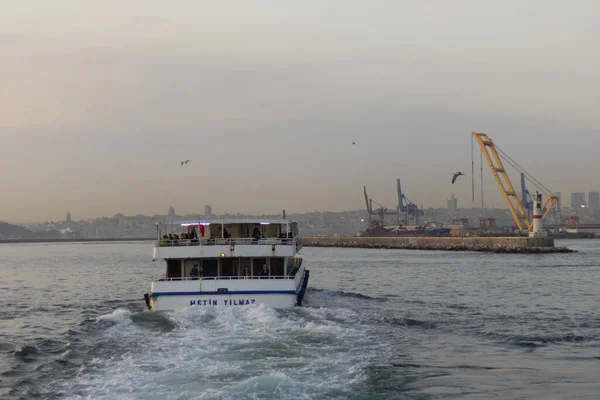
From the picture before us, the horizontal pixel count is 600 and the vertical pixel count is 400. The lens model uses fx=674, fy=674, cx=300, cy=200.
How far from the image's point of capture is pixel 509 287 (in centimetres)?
4681

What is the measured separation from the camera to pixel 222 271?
29609 mm

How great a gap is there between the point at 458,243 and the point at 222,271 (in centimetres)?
11444

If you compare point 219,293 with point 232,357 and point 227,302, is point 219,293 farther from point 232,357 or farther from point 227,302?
point 232,357

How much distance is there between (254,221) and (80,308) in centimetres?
1243

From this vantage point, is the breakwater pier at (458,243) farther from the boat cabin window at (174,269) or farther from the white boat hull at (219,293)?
the white boat hull at (219,293)

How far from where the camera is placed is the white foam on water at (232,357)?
53.7 ft

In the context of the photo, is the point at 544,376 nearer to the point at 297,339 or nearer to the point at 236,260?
the point at 297,339

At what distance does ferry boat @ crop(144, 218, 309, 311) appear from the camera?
27.6 meters

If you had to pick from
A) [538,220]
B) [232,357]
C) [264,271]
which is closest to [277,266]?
[264,271]

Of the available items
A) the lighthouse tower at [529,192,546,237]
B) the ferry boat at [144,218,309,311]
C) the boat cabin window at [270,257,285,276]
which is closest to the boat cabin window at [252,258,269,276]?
the ferry boat at [144,218,309,311]

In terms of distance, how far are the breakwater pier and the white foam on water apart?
92800 mm

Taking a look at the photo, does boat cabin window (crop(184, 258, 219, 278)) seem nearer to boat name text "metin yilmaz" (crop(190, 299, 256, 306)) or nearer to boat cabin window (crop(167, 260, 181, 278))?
boat cabin window (crop(167, 260, 181, 278))

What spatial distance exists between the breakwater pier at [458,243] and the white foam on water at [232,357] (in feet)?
304

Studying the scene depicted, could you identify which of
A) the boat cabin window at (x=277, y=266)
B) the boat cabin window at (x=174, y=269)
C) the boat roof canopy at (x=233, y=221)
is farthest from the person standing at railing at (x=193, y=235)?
the boat cabin window at (x=277, y=266)
